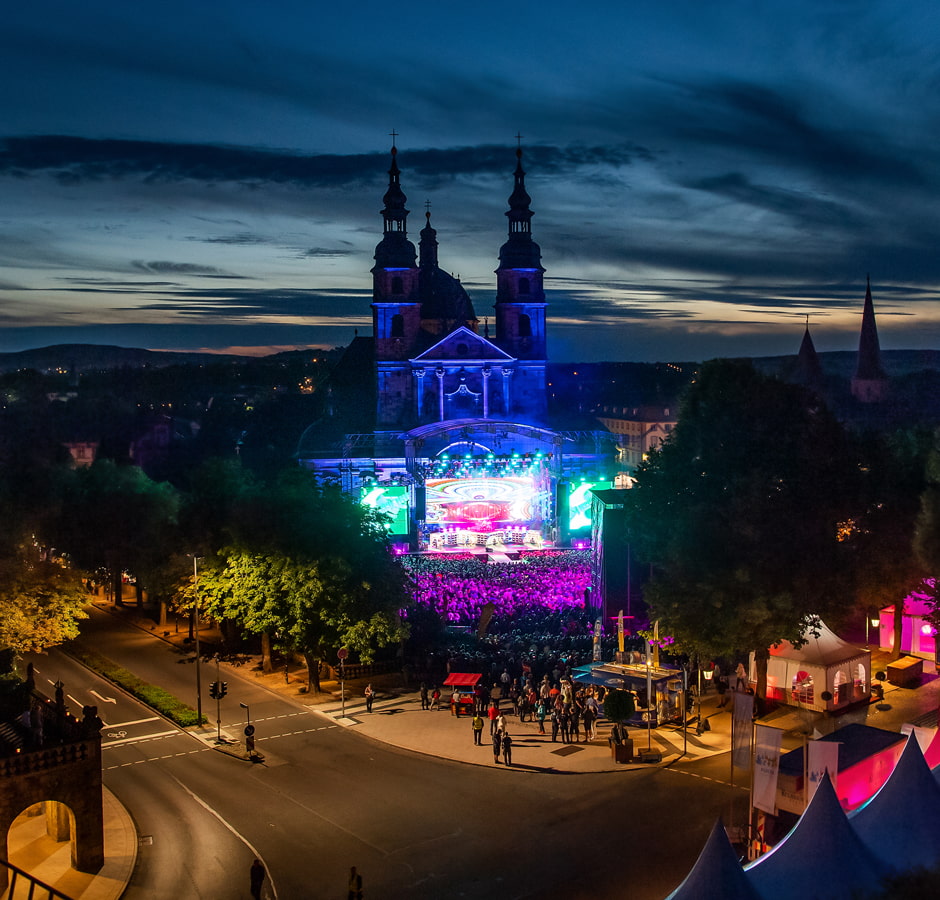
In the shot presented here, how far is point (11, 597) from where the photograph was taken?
2970cm

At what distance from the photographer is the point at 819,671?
27938 millimetres

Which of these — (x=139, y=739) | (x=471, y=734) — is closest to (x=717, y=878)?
(x=471, y=734)

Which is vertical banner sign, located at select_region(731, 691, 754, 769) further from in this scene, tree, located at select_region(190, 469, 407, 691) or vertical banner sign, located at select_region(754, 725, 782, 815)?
tree, located at select_region(190, 469, 407, 691)

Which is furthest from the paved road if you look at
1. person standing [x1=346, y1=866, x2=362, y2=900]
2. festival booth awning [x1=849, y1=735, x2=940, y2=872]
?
festival booth awning [x1=849, y1=735, x2=940, y2=872]

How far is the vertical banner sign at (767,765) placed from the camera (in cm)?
1778

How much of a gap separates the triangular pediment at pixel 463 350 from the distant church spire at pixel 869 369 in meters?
62.6

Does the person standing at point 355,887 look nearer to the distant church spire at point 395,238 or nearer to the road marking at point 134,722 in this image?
the road marking at point 134,722

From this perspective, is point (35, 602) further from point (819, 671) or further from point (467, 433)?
point (467, 433)

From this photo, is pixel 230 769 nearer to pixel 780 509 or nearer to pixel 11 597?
pixel 11 597

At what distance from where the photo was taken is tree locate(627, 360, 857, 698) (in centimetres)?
2650

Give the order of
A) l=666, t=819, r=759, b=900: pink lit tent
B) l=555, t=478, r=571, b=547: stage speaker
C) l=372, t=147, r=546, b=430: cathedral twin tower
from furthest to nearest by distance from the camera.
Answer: l=372, t=147, r=546, b=430: cathedral twin tower, l=555, t=478, r=571, b=547: stage speaker, l=666, t=819, r=759, b=900: pink lit tent

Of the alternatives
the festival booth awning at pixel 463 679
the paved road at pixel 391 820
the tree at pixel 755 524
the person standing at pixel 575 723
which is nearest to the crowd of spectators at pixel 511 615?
the festival booth awning at pixel 463 679

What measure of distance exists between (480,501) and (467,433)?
3.88 metres

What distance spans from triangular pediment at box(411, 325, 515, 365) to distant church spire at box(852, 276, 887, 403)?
6261 centimetres
